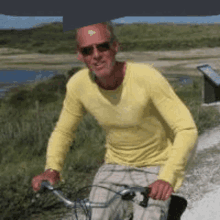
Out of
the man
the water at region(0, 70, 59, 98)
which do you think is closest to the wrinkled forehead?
the man

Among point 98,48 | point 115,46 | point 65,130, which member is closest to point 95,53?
point 98,48

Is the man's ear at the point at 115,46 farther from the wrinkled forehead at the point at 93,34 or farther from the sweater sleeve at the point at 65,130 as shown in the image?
the sweater sleeve at the point at 65,130

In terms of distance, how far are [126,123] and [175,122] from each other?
10.6 inches

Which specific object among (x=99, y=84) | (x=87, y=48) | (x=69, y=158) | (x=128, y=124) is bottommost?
(x=69, y=158)

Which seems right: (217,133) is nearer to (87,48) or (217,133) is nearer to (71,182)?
(71,182)

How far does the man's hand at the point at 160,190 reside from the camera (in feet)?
5.23

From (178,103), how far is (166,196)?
464 mm

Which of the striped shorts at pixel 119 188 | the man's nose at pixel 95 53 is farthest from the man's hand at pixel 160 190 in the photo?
the man's nose at pixel 95 53

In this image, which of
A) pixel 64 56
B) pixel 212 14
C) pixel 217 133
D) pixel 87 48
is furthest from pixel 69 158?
pixel 64 56

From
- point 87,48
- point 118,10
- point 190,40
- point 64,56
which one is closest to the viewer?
point 118,10

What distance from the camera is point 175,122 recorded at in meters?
1.79

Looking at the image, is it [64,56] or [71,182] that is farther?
[64,56]

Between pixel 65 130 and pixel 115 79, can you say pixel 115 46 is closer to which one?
pixel 115 79

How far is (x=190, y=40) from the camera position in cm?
5722
